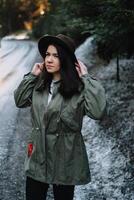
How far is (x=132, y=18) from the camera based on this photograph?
10266mm

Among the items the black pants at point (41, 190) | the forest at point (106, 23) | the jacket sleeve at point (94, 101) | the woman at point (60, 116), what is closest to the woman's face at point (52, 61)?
the woman at point (60, 116)

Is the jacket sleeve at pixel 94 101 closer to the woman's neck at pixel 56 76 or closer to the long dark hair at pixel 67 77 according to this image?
the long dark hair at pixel 67 77

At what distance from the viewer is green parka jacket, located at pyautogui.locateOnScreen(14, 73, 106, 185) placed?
4430mm

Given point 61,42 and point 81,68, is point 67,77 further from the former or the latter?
point 61,42

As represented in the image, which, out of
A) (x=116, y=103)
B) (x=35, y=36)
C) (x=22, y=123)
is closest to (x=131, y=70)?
(x=116, y=103)

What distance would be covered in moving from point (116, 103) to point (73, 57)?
7267mm

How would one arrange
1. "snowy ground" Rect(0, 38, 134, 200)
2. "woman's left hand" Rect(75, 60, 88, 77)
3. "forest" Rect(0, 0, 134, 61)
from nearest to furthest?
"woman's left hand" Rect(75, 60, 88, 77) → "snowy ground" Rect(0, 38, 134, 200) → "forest" Rect(0, 0, 134, 61)

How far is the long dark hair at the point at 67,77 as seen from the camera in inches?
175

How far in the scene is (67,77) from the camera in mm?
4477

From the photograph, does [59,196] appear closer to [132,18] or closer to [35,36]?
[132,18]

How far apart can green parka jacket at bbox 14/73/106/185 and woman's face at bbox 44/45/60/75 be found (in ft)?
0.52

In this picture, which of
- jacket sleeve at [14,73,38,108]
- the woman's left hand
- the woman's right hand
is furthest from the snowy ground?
the woman's left hand

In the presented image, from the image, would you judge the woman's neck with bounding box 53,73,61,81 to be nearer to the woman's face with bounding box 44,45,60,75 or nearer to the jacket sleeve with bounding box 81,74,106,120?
the woman's face with bounding box 44,45,60,75

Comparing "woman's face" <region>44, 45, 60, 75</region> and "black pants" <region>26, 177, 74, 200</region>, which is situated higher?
"woman's face" <region>44, 45, 60, 75</region>
